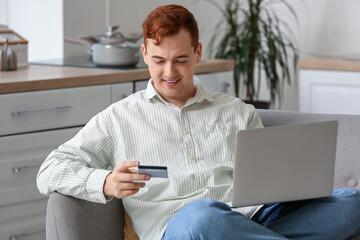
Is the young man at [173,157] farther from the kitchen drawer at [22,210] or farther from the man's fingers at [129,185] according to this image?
the kitchen drawer at [22,210]

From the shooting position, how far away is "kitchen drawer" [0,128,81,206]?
93.7 inches

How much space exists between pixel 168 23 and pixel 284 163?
0.51m

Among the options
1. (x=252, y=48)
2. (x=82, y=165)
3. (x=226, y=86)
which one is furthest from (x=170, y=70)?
(x=252, y=48)

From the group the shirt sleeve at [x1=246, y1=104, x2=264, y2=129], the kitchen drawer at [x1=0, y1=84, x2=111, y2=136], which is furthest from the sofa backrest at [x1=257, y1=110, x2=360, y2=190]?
the kitchen drawer at [x1=0, y1=84, x2=111, y2=136]

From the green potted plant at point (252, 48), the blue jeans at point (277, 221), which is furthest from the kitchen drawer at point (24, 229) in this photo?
the green potted plant at point (252, 48)

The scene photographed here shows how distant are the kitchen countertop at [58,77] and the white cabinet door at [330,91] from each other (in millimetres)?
850

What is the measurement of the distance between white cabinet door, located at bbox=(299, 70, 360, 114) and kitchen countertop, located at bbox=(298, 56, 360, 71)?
3 centimetres

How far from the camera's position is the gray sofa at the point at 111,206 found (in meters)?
1.72

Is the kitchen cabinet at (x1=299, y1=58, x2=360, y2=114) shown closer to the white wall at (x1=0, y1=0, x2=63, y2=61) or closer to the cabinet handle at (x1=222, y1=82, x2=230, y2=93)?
the cabinet handle at (x1=222, y1=82, x2=230, y2=93)

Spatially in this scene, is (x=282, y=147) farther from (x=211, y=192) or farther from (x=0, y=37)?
(x=0, y=37)

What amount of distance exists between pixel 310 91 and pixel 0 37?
1721mm

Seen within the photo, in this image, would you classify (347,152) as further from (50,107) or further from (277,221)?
(50,107)

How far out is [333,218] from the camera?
68.8 inches

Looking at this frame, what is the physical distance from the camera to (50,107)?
2.52 m
